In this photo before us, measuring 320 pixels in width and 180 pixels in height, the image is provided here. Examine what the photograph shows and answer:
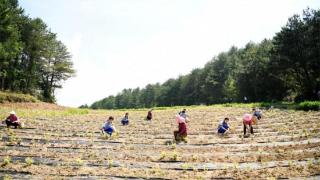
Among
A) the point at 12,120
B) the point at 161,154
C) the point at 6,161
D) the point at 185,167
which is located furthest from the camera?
the point at 12,120

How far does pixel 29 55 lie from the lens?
81625mm

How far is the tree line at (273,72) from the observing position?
63.5 metres

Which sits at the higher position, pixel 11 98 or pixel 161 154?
pixel 11 98

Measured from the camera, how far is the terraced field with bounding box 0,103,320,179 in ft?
58.6

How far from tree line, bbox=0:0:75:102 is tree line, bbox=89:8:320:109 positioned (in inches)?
1543

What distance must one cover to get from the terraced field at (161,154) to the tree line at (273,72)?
3275 centimetres

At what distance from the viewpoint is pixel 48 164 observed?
2014 centimetres

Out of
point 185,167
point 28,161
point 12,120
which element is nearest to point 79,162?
point 28,161

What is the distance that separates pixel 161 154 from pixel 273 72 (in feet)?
173

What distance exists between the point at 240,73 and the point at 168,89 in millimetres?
66784

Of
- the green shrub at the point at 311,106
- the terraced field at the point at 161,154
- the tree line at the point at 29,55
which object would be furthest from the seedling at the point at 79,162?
the tree line at the point at 29,55

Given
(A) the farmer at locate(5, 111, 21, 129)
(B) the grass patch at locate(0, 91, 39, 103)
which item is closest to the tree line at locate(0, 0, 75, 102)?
(B) the grass patch at locate(0, 91, 39, 103)

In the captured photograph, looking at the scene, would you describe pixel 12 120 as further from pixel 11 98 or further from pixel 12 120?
pixel 11 98

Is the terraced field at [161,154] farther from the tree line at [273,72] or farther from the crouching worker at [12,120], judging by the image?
the tree line at [273,72]
